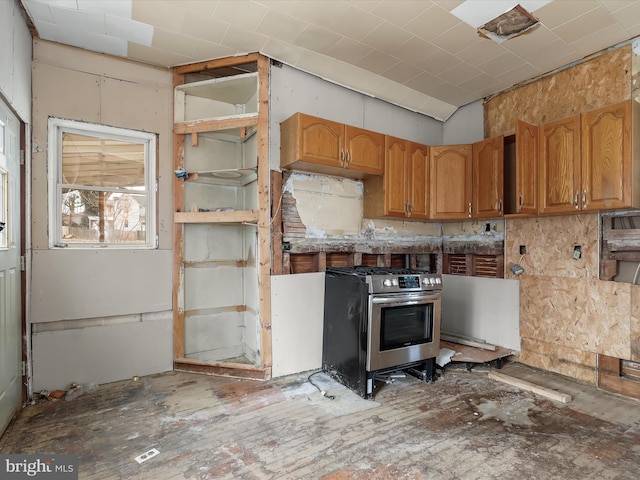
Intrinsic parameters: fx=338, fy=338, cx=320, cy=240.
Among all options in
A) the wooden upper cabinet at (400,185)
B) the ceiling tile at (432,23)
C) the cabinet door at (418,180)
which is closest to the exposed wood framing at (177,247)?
the wooden upper cabinet at (400,185)

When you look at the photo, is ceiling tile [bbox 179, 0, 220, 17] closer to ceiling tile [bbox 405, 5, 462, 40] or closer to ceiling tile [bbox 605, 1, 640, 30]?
ceiling tile [bbox 405, 5, 462, 40]

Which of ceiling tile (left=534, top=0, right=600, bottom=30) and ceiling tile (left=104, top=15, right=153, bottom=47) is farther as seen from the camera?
ceiling tile (left=104, top=15, right=153, bottom=47)

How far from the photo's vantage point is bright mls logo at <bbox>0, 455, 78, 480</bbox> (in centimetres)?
180

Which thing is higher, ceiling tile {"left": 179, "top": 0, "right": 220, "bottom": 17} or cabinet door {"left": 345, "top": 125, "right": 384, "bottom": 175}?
ceiling tile {"left": 179, "top": 0, "right": 220, "bottom": 17}

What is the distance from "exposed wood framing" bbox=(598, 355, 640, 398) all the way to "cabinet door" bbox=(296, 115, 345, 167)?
2.91 m

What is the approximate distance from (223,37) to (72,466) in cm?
319

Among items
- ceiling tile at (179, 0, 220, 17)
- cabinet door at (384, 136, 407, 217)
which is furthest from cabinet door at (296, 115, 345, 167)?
ceiling tile at (179, 0, 220, 17)

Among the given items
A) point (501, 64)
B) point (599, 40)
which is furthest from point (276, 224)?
point (599, 40)

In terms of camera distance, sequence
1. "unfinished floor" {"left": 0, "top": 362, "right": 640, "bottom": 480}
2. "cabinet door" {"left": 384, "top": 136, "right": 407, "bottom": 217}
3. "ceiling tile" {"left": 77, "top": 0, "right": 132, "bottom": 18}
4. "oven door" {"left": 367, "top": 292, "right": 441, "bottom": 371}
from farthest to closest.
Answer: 1. "cabinet door" {"left": 384, "top": 136, "right": 407, "bottom": 217}
2. "oven door" {"left": 367, "top": 292, "right": 441, "bottom": 371}
3. "ceiling tile" {"left": 77, "top": 0, "right": 132, "bottom": 18}
4. "unfinished floor" {"left": 0, "top": 362, "right": 640, "bottom": 480}

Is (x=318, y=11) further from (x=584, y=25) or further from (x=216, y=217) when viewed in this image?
(x=584, y=25)

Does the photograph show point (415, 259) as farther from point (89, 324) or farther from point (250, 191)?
point (89, 324)

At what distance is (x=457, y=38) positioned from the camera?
2873 mm

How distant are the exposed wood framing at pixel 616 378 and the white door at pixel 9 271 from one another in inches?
180

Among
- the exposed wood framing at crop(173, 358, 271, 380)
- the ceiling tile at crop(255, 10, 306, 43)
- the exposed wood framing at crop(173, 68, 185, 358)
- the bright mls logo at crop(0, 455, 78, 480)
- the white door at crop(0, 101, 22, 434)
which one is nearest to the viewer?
the bright mls logo at crop(0, 455, 78, 480)
